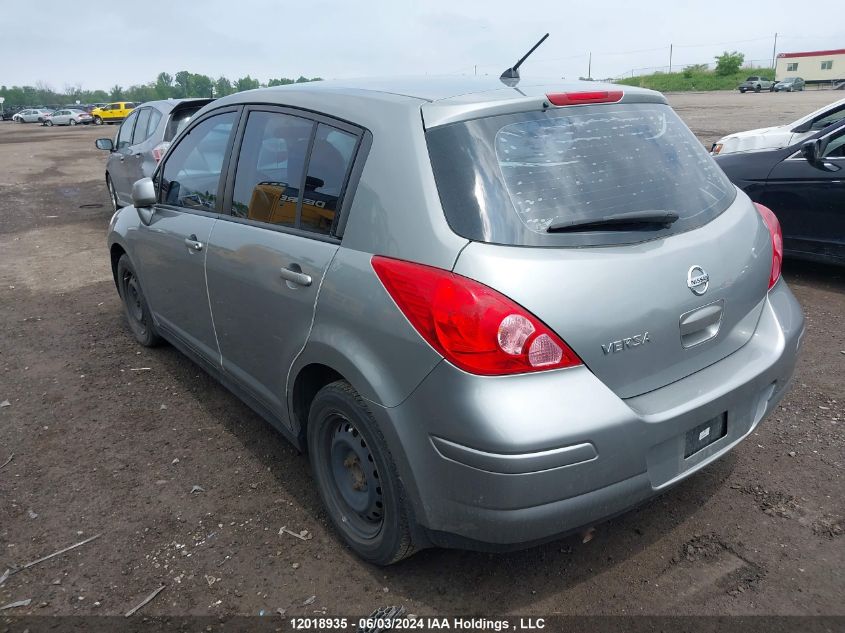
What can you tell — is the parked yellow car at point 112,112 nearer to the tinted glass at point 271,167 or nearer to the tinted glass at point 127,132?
the tinted glass at point 127,132

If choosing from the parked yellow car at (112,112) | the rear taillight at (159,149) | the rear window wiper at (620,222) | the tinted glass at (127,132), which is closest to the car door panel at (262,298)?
the rear window wiper at (620,222)

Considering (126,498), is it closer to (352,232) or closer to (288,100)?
(352,232)

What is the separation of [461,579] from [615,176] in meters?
1.64

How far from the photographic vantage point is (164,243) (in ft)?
13.6

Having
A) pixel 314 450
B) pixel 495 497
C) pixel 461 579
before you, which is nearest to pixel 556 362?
pixel 495 497

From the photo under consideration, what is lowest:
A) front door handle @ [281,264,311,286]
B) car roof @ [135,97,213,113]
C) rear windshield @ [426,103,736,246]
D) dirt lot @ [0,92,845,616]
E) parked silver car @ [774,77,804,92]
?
dirt lot @ [0,92,845,616]

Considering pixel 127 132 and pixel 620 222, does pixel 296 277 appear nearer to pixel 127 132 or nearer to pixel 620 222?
pixel 620 222

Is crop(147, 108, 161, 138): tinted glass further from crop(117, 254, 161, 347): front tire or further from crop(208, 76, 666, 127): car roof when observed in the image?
crop(208, 76, 666, 127): car roof

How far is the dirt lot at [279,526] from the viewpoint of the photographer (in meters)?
2.59

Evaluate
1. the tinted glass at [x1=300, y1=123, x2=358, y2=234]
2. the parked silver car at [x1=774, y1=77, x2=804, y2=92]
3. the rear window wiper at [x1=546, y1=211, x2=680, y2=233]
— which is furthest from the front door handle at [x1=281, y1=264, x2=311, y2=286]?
the parked silver car at [x1=774, y1=77, x2=804, y2=92]

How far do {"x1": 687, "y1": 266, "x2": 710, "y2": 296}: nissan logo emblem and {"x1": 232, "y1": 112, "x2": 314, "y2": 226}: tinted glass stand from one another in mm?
1616

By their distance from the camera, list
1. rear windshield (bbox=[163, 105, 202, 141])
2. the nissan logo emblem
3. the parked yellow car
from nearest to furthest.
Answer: the nissan logo emblem, rear windshield (bbox=[163, 105, 202, 141]), the parked yellow car

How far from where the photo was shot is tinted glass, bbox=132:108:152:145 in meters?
9.68

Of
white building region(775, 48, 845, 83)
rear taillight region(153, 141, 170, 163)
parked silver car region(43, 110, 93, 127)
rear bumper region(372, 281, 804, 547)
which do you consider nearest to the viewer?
rear bumper region(372, 281, 804, 547)
